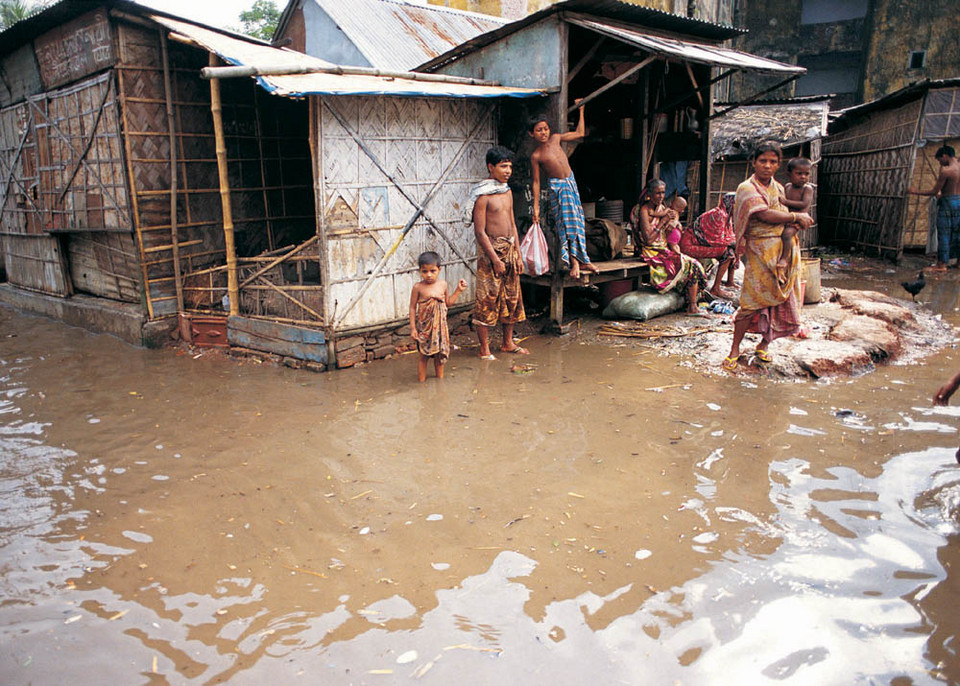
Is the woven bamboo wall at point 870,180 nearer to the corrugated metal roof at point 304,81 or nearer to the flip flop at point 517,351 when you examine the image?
the corrugated metal roof at point 304,81

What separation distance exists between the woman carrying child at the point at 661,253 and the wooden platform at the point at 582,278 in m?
0.15

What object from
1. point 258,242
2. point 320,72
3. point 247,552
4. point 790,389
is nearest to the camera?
Result: point 247,552

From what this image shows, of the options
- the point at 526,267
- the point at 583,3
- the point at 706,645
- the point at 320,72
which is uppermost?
the point at 583,3

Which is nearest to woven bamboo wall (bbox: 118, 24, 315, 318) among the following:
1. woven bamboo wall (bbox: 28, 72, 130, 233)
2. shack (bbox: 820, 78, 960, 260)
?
woven bamboo wall (bbox: 28, 72, 130, 233)

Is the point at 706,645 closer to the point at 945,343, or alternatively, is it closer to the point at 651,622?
the point at 651,622

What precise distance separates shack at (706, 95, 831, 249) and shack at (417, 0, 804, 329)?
2.23 metres

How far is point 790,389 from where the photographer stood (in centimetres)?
541

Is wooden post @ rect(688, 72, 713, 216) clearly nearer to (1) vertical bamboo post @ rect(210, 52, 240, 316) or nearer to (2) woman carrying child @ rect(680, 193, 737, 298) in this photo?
(2) woman carrying child @ rect(680, 193, 737, 298)

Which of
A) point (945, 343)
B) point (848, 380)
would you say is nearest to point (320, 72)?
point (848, 380)

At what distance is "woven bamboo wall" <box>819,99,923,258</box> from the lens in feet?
36.9

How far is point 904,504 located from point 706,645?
1.68 m

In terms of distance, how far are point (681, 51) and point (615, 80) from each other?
73cm

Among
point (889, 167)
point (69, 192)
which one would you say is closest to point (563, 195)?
point (69, 192)

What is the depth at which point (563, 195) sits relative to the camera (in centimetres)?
703
